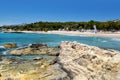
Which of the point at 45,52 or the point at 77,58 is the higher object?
the point at 77,58

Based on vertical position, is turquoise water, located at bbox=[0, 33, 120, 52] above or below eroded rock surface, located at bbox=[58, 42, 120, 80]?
below

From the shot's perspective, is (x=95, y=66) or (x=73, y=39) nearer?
(x=95, y=66)

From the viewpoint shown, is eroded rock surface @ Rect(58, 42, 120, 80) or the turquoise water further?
the turquoise water

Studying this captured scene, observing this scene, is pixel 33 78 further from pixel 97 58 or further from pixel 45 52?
pixel 45 52

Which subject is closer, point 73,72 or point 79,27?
point 73,72

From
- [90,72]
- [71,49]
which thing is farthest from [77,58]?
[71,49]

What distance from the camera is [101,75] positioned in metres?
12.7

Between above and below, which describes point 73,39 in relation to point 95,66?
below

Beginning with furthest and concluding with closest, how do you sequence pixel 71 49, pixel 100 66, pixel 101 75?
1. pixel 71 49
2. pixel 100 66
3. pixel 101 75

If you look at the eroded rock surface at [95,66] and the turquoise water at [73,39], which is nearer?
the eroded rock surface at [95,66]

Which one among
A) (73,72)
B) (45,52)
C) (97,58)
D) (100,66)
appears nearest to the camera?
(100,66)

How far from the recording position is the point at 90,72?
13.9m

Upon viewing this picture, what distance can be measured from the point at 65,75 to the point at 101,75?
437cm

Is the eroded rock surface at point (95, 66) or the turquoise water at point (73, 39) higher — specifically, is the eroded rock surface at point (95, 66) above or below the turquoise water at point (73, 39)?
above
